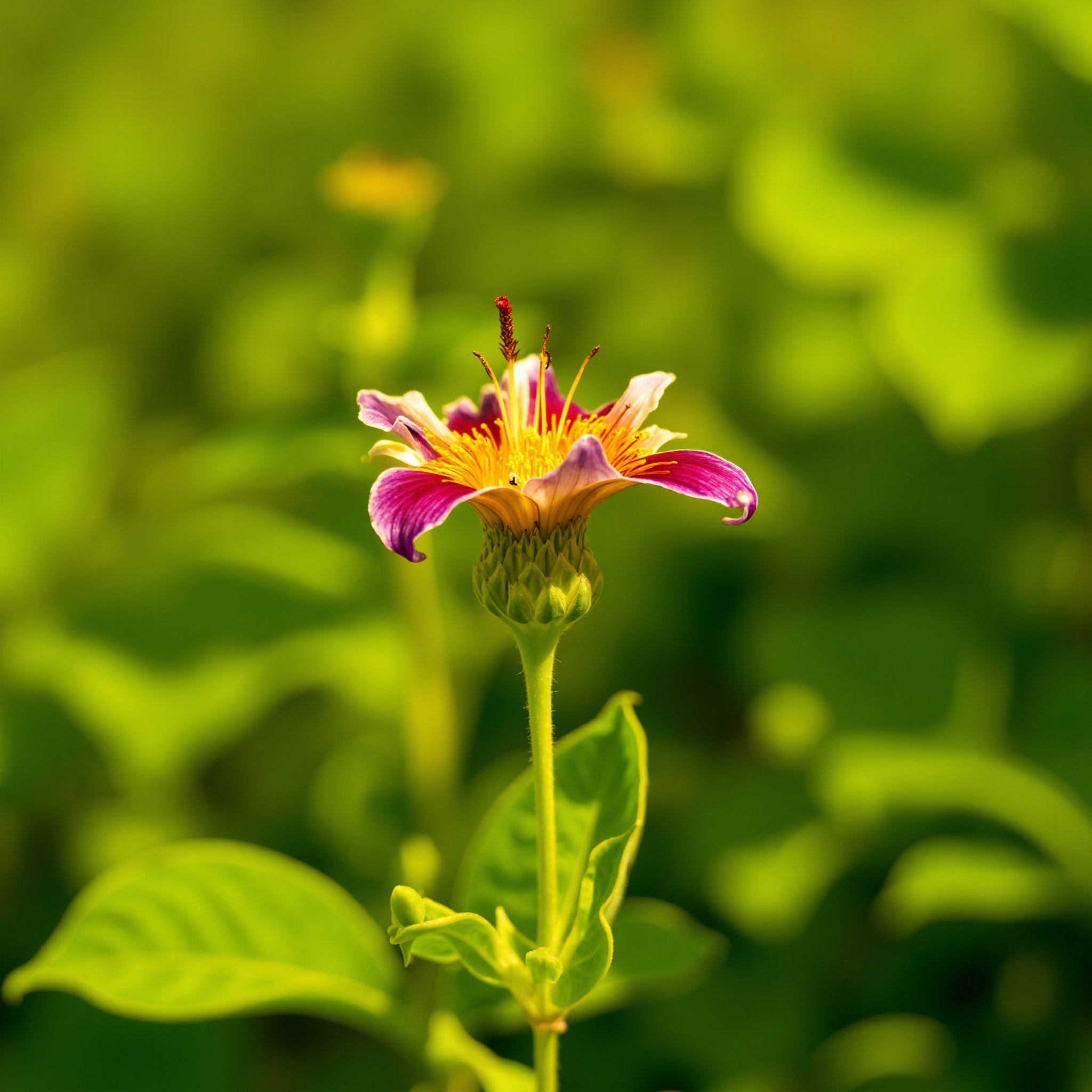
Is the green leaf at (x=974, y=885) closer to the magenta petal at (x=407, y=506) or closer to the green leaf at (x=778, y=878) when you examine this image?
the green leaf at (x=778, y=878)

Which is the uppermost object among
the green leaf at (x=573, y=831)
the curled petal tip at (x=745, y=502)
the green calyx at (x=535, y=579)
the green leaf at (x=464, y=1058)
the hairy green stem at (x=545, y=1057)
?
the curled petal tip at (x=745, y=502)

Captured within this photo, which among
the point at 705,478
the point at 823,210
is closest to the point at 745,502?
the point at 705,478

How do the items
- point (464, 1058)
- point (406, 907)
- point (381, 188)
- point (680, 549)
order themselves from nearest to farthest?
point (406, 907) < point (464, 1058) < point (381, 188) < point (680, 549)

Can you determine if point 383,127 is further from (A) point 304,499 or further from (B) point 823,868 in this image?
(B) point 823,868

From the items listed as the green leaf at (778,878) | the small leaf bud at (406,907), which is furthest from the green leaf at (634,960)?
the green leaf at (778,878)

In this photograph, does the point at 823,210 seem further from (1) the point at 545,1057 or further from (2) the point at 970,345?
(1) the point at 545,1057

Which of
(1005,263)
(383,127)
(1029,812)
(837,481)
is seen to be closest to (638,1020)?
(1029,812)
